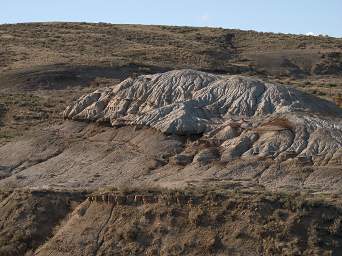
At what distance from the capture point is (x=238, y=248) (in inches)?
771

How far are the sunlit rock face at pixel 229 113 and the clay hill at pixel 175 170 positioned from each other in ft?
0.16

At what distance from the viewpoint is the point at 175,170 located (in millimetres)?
24953

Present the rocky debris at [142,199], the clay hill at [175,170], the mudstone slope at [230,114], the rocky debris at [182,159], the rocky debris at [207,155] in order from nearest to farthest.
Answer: the clay hill at [175,170]
the rocky debris at [142,199]
the mudstone slope at [230,114]
the rocky debris at [207,155]
the rocky debris at [182,159]

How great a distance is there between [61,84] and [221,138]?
2215cm

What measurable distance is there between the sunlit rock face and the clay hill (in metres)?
0.05

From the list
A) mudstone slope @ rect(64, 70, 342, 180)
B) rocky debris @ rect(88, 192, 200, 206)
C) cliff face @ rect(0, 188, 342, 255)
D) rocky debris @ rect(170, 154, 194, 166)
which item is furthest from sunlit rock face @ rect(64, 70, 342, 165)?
rocky debris @ rect(88, 192, 200, 206)

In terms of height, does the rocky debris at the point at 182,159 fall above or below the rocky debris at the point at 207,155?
below

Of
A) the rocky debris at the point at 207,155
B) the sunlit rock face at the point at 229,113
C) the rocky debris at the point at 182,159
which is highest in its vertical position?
the sunlit rock face at the point at 229,113

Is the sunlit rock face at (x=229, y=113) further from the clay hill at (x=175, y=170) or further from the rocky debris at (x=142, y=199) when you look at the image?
the rocky debris at (x=142, y=199)

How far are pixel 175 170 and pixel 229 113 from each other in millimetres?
3732

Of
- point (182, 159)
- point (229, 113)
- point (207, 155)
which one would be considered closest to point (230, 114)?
point (229, 113)

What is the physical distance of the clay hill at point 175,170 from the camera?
2022 centimetres

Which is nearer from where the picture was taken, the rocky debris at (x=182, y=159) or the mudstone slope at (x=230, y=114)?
the mudstone slope at (x=230, y=114)

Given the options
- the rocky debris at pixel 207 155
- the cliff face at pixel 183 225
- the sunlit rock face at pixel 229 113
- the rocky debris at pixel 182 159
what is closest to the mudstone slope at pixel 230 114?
the sunlit rock face at pixel 229 113
